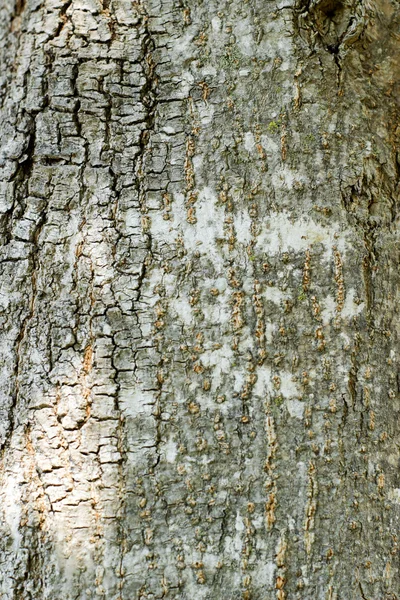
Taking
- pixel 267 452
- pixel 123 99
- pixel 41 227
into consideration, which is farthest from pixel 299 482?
pixel 123 99

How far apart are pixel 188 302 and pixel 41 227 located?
1.02ft

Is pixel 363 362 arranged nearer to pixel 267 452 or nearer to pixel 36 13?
pixel 267 452

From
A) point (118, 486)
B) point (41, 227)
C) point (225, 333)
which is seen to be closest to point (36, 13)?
point (41, 227)

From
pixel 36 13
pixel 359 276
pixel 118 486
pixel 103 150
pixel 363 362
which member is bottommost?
pixel 118 486

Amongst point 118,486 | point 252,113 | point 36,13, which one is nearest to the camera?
point 118,486

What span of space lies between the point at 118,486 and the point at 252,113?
70 cm

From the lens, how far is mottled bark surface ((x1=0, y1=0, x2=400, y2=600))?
1084 millimetres

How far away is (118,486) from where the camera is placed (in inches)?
42.9

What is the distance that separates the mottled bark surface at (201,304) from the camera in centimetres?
108

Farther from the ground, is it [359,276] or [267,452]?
[359,276]

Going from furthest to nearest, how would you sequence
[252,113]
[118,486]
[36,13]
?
[36,13], [252,113], [118,486]

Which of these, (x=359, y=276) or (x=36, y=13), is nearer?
(x=359, y=276)

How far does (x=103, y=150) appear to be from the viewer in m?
1.20

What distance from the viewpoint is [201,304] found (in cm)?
114
